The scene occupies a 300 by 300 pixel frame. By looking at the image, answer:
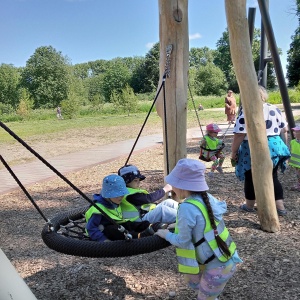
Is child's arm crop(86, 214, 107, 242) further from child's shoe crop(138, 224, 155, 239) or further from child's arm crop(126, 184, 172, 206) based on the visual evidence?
child's arm crop(126, 184, 172, 206)

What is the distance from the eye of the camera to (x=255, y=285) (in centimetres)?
301

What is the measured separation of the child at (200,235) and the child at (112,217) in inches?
19.7

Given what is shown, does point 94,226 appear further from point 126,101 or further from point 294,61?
point 294,61

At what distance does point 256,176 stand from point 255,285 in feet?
4.04

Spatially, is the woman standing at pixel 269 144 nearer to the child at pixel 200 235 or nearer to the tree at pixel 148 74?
the child at pixel 200 235

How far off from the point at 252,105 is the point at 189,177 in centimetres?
177

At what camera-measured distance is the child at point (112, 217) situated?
109 inches

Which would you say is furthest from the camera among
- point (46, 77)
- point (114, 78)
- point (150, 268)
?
point (114, 78)

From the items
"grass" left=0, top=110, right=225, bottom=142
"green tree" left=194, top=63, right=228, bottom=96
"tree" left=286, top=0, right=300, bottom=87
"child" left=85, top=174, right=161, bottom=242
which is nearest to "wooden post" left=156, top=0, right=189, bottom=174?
"child" left=85, top=174, right=161, bottom=242

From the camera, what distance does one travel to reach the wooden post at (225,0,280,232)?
3781 mm

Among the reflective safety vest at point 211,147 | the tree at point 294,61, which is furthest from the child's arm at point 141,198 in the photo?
the tree at point 294,61

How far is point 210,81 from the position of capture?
65.8 metres

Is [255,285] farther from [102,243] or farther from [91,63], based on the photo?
[91,63]

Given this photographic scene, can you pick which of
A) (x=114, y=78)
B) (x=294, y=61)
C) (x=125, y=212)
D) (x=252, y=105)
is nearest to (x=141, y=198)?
(x=125, y=212)
